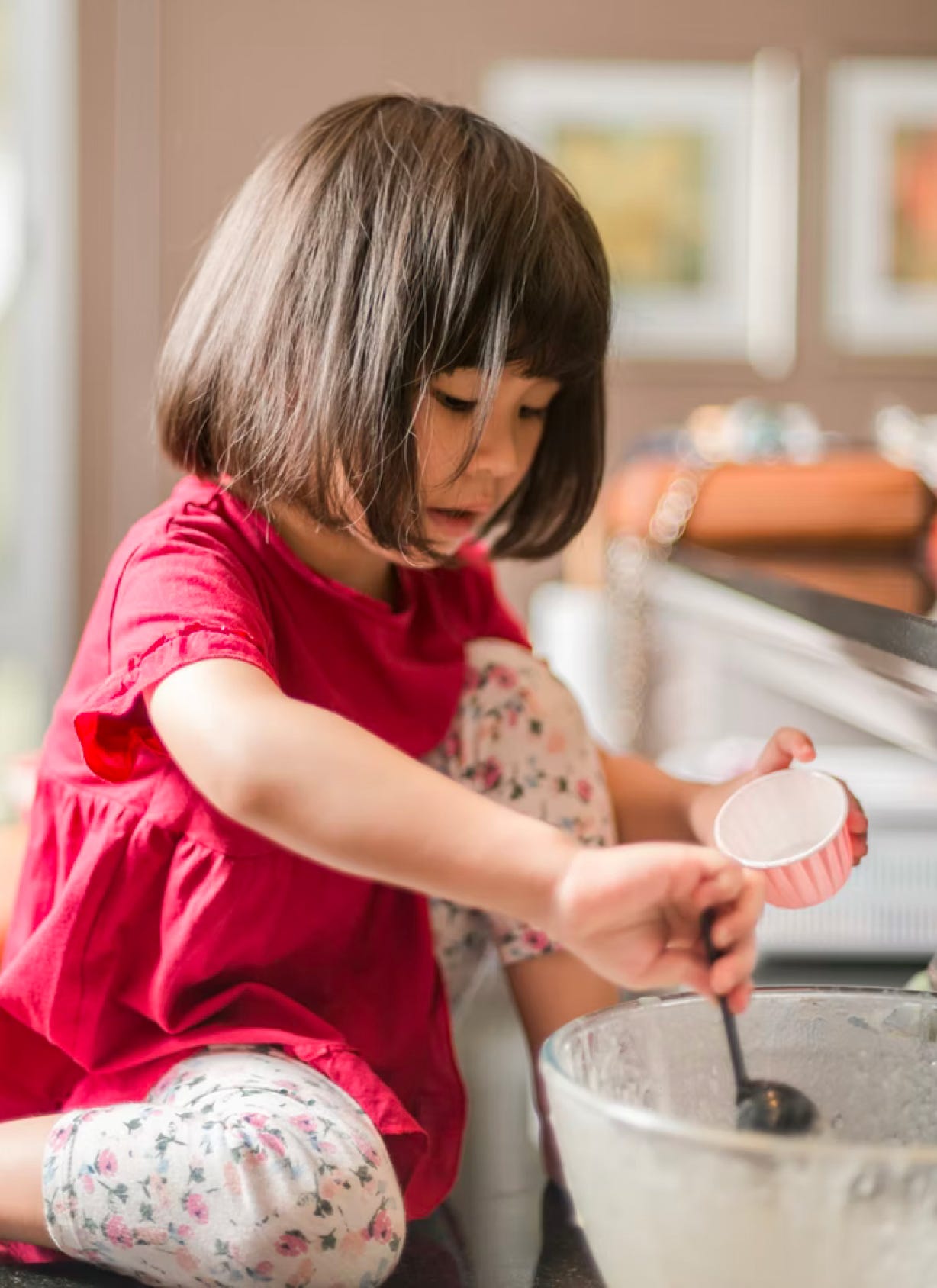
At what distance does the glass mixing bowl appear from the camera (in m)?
0.50

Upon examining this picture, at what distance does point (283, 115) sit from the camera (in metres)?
3.34

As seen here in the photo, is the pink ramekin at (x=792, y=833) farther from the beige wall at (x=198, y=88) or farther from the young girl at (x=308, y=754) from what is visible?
the beige wall at (x=198, y=88)

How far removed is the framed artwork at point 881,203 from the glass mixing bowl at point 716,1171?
3.03 m

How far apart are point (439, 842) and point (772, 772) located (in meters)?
0.28

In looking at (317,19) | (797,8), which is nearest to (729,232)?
(797,8)

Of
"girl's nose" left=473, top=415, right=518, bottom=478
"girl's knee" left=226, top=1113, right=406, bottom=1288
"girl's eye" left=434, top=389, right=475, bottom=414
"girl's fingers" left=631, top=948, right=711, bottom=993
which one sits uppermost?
"girl's eye" left=434, top=389, right=475, bottom=414

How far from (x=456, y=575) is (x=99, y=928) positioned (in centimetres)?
35

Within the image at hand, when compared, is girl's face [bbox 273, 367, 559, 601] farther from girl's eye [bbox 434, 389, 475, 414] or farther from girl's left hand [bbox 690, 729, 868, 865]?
girl's left hand [bbox 690, 729, 868, 865]

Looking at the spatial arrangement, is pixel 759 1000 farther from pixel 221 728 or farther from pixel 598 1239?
pixel 221 728

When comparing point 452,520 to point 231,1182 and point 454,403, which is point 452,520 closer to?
point 454,403

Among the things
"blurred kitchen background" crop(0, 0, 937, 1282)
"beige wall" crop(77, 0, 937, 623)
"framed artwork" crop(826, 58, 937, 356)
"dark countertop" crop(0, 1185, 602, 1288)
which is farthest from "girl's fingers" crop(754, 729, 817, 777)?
"framed artwork" crop(826, 58, 937, 356)

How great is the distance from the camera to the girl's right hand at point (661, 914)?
57 cm

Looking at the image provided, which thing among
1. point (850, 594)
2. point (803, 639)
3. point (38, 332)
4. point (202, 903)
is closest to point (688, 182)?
point (38, 332)

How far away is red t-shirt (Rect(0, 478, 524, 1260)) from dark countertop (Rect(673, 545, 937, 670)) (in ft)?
0.88
